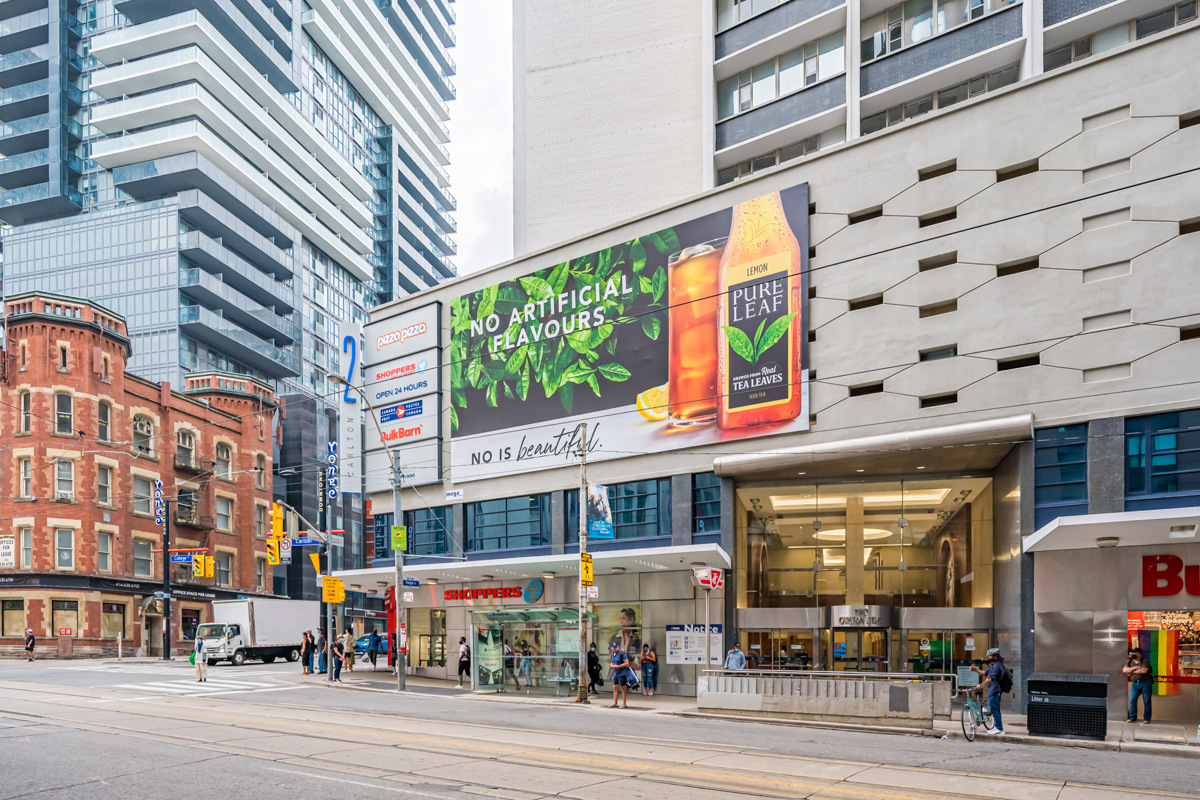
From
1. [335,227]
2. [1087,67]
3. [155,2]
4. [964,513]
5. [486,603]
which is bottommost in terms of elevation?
[486,603]

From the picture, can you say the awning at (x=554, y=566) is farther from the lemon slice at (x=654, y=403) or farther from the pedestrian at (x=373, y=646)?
the pedestrian at (x=373, y=646)

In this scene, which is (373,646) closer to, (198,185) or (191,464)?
(191,464)

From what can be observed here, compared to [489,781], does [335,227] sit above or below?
Result: above

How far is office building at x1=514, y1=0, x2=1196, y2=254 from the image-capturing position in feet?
101

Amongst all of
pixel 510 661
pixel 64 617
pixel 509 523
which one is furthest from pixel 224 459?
pixel 510 661

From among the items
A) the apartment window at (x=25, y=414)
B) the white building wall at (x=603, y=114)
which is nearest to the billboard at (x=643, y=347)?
the white building wall at (x=603, y=114)

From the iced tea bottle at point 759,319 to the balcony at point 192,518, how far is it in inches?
1716

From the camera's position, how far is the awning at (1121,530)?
20.1 meters

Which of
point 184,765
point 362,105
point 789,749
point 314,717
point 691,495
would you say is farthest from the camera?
point 362,105

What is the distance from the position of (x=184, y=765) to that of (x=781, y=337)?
1994 centimetres

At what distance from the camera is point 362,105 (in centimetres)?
13675

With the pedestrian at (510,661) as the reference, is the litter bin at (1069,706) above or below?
above

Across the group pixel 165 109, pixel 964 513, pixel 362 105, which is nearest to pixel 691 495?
pixel 964 513

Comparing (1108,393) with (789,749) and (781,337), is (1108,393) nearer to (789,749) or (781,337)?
(781,337)
